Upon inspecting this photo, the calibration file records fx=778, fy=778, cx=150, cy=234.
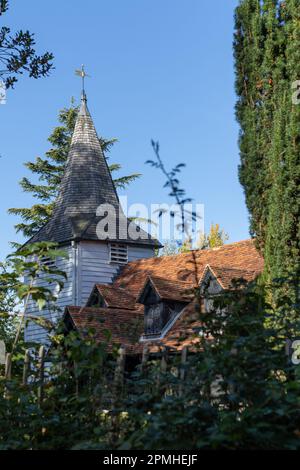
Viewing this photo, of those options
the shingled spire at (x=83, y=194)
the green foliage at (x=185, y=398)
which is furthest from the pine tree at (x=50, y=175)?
the green foliage at (x=185, y=398)

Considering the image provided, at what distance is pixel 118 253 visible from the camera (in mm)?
27750

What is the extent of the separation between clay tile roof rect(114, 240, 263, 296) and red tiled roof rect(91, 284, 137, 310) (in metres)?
0.43

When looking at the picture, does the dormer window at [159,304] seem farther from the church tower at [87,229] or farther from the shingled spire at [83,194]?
the shingled spire at [83,194]

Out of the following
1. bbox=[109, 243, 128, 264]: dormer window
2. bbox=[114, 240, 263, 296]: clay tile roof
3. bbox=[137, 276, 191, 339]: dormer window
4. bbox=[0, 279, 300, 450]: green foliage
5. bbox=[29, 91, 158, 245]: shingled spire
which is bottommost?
bbox=[0, 279, 300, 450]: green foliage

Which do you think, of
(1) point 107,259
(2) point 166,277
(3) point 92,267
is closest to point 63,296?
(3) point 92,267

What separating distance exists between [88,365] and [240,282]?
1.24 meters

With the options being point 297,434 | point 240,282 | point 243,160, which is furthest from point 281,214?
point 297,434

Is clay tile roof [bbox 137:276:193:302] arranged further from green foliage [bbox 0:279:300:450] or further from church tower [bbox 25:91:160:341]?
green foliage [bbox 0:279:300:450]

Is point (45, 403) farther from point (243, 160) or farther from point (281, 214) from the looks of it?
point (243, 160)

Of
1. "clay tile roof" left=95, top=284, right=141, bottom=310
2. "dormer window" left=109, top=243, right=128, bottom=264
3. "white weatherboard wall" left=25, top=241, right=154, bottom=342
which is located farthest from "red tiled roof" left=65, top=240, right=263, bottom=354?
"white weatherboard wall" left=25, top=241, right=154, bottom=342

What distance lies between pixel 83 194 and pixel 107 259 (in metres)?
2.88

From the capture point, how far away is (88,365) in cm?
554

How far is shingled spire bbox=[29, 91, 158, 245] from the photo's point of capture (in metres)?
27.6

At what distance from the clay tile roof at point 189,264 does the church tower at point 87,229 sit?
0.83 m
